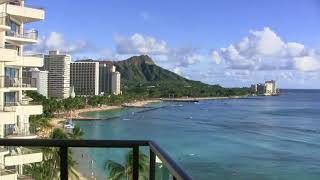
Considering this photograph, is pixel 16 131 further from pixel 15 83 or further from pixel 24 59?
pixel 24 59

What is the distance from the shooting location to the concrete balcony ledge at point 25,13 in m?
24.2

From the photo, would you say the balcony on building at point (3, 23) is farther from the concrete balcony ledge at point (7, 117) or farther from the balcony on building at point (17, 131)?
the balcony on building at point (17, 131)

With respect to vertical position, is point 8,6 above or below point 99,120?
above

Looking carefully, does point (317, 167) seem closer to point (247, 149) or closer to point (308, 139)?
point (247, 149)

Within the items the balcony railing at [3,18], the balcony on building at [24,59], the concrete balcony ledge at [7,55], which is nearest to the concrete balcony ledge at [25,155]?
the concrete balcony ledge at [7,55]

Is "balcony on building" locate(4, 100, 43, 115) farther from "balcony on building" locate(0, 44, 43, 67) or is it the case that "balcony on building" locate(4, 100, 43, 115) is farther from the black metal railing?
the black metal railing

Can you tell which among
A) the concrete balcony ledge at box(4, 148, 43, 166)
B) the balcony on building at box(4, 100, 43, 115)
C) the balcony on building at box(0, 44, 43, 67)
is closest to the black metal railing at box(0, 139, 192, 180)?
the concrete balcony ledge at box(4, 148, 43, 166)

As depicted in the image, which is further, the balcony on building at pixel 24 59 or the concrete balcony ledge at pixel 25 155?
the balcony on building at pixel 24 59

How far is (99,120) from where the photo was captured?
405 ft

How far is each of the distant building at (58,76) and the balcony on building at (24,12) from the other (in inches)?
4896

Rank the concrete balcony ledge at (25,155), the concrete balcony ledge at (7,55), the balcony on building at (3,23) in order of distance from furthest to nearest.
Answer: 1. the balcony on building at (3,23)
2. the concrete balcony ledge at (7,55)
3. the concrete balcony ledge at (25,155)

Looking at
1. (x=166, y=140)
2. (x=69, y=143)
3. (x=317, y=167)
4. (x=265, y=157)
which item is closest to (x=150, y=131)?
(x=166, y=140)

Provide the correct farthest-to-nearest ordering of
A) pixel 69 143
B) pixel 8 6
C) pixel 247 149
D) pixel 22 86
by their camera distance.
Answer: pixel 247 149 → pixel 22 86 → pixel 8 6 → pixel 69 143

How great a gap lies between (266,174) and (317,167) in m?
7.28
